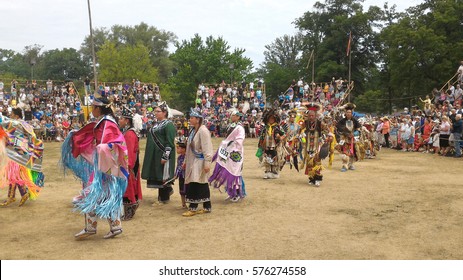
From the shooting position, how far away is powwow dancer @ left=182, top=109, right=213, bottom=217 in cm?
705

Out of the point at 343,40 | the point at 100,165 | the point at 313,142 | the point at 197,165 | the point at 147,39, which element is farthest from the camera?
the point at 147,39

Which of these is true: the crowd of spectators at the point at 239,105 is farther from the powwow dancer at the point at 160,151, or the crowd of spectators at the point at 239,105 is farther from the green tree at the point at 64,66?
the green tree at the point at 64,66

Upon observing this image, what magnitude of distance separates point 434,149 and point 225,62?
38.3 metres

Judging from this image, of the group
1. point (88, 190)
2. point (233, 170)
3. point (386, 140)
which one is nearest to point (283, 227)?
point (233, 170)

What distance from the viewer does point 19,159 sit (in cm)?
779

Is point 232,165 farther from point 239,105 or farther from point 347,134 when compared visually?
point 239,105

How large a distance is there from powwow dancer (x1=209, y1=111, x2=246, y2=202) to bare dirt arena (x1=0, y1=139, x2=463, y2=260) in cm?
27

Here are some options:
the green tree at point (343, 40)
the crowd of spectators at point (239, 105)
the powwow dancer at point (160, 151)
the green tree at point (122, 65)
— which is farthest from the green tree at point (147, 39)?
the powwow dancer at point (160, 151)

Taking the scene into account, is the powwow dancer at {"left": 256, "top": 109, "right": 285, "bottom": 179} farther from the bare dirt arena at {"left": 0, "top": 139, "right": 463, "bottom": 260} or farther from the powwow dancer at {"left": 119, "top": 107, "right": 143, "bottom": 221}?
the powwow dancer at {"left": 119, "top": 107, "right": 143, "bottom": 221}

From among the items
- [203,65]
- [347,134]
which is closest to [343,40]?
[203,65]

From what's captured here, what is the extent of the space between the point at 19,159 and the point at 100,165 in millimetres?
3058

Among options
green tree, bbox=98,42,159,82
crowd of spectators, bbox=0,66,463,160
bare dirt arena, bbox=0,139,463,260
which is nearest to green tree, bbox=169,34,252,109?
green tree, bbox=98,42,159,82

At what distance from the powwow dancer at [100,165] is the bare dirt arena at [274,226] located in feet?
1.20

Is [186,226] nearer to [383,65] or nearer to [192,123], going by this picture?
[192,123]
